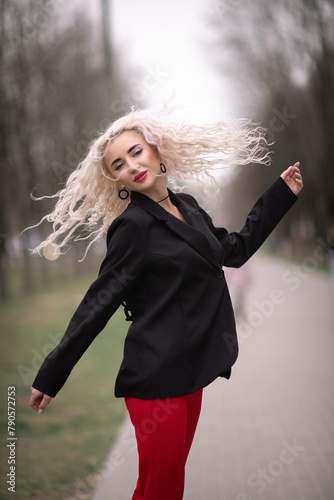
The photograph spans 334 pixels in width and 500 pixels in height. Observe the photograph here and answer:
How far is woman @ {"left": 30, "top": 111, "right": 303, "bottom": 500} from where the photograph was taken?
2.43 m

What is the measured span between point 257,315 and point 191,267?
363 inches

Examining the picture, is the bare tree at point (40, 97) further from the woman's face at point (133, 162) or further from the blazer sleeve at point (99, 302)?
the blazer sleeve at point (99, 302)

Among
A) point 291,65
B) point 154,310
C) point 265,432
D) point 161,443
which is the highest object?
point 154,310

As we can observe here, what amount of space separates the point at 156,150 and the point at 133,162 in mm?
206

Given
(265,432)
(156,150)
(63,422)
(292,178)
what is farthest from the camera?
(63,422)

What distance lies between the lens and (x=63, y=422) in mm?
6070

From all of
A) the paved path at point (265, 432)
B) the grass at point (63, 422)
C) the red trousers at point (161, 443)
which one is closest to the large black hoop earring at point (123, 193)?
the red trousers at point (161, 443)

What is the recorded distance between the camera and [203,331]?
2.48 metres

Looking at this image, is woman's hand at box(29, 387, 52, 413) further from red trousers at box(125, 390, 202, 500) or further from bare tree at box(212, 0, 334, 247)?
bare tree at box(212, 0, 334, 247)

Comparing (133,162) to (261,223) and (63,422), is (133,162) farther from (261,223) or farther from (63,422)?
(63,422)

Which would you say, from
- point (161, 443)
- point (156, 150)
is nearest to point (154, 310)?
point (161, 443)

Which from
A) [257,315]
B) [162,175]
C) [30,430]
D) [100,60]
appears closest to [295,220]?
[100,60]

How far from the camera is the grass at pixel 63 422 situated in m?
4.54

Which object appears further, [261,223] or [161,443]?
[261,223]
